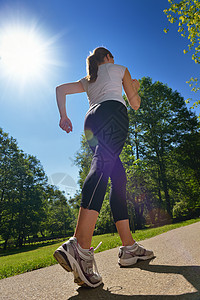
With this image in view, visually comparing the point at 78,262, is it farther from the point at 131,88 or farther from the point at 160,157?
the point at 160,157

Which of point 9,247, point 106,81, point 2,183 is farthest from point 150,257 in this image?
point 9,247

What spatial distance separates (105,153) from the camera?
1532mm

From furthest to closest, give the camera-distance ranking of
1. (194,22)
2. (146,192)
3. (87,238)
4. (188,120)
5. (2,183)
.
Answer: (2,183) < (188,120) < (146,192) < (194,22) < (87,238)

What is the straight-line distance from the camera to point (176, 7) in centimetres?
798

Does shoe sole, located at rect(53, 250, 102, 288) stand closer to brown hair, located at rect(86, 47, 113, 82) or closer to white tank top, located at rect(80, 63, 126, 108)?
white tank top, located at rect(80, 63, 126, 108)

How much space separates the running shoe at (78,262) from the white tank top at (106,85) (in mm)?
1136

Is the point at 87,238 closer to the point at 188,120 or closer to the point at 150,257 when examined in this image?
the point at 150,257

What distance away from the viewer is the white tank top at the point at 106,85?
1.74 metres

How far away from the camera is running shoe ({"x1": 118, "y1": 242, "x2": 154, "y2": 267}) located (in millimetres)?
1652

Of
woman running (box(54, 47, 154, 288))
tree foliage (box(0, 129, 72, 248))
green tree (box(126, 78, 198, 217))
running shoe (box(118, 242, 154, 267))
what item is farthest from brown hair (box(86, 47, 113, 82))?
→ tree foliage (box(0, 129, 72, 248))

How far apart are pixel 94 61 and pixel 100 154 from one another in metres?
0.97

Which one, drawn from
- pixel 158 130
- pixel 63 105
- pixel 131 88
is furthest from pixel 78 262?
pixel 158 130

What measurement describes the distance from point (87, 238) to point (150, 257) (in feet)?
2.67

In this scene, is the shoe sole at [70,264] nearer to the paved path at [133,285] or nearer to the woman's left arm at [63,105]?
the paved path at [133,285]
